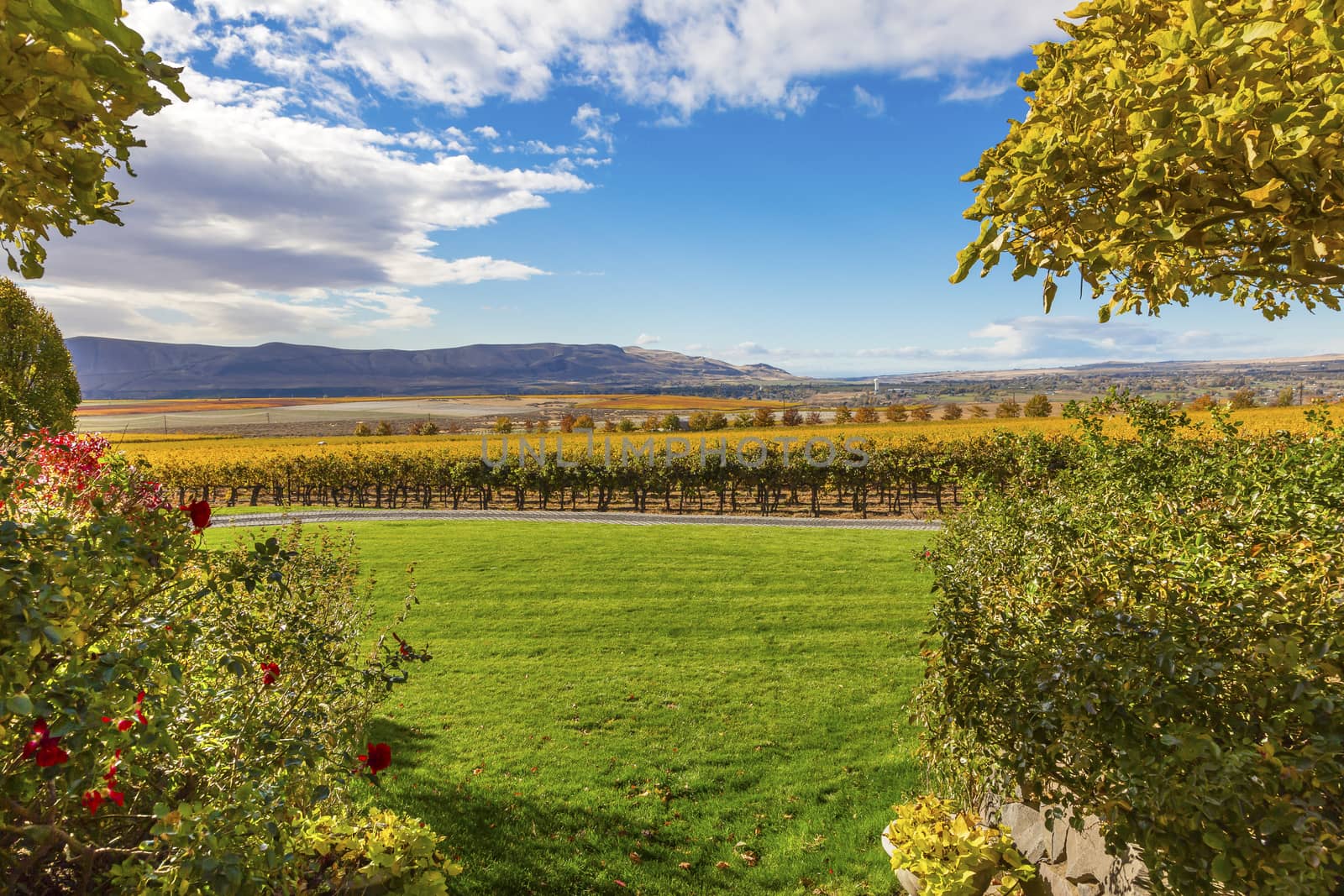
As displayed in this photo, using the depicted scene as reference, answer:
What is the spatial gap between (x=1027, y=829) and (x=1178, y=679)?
218 centimetres

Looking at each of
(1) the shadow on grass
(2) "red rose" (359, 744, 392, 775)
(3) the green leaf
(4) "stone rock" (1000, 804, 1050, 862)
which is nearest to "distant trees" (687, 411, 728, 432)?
(1) the shadow on grass

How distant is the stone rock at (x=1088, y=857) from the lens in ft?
12.1

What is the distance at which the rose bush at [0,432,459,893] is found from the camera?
2.03 metres

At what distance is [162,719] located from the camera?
2184mm

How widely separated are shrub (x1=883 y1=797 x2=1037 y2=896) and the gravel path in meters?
18.7

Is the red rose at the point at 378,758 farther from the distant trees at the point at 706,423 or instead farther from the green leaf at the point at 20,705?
the distant trees at the point at 706,423

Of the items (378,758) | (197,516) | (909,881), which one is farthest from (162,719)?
(909,881)

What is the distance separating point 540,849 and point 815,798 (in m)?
2.50

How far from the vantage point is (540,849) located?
5.09 m

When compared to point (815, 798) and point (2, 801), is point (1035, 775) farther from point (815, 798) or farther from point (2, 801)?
point (2, 801)

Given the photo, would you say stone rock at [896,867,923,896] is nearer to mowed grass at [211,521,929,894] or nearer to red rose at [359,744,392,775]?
mowed grass at [211,521,929,894]

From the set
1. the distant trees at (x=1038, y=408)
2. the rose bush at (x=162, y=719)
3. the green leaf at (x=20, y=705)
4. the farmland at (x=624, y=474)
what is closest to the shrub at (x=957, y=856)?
the rose bush at (x=162, y=719)

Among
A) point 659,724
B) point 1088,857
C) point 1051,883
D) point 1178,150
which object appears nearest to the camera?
point 1178,150

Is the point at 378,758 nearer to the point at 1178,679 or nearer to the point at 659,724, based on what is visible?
the point at 1178,679
